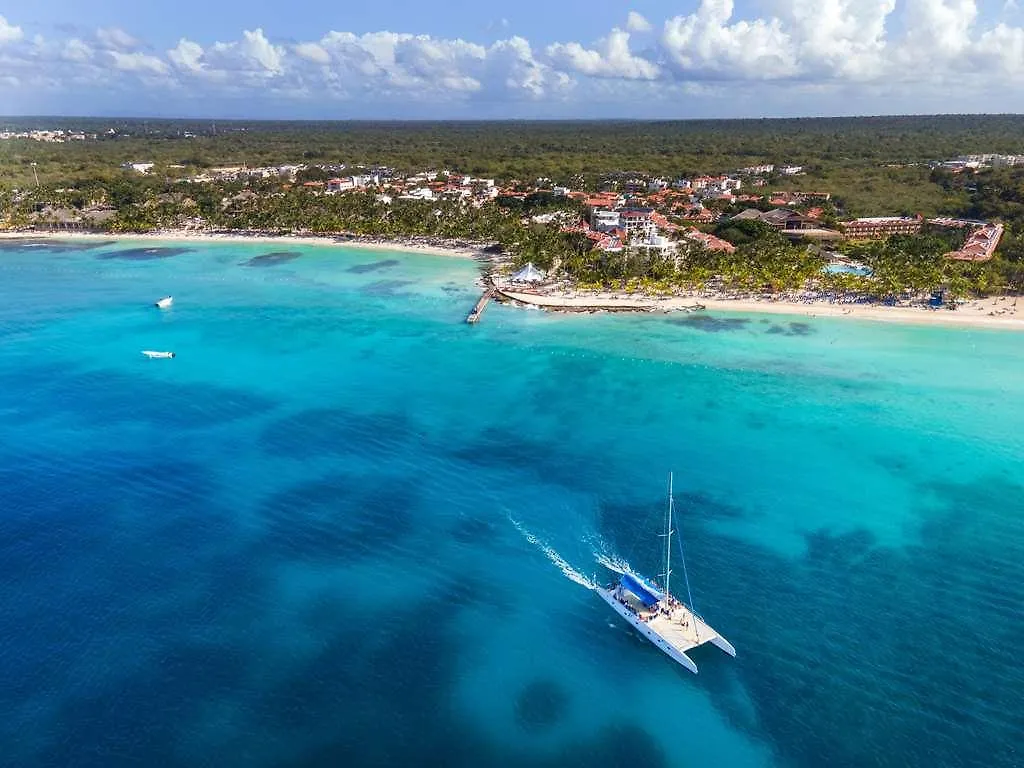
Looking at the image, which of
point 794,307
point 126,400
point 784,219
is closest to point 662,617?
point 126,400

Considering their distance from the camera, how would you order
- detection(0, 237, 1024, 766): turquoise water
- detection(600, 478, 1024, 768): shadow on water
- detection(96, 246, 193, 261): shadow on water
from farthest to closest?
detection(96, 246, 193, 261): shadow on water → detection(0, 237, 1024, 766): turquoise water → detection(600, 478, 1024, 768): shadow on water

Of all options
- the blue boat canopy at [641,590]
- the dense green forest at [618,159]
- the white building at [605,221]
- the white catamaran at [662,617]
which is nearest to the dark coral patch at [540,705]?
the white catamaran at [662,617]

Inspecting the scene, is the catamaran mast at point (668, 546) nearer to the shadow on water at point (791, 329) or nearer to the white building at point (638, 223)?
the shadow on water at point (791, 329)

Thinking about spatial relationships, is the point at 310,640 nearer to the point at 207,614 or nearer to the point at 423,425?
the point at 207,614

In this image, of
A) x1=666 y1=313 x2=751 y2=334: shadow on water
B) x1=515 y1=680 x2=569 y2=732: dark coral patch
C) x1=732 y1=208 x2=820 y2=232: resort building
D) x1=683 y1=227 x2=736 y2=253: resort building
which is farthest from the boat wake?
x1=732 y1=208 x2=820 y2=232: resort building

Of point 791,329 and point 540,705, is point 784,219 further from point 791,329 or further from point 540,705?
point 540,705

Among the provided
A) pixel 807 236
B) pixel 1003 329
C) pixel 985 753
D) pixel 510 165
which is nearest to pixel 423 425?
pixel 985 753

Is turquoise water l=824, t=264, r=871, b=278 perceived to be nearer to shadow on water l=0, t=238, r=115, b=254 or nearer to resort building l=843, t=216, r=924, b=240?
resort building l=843, t=216, r=924, b=240
